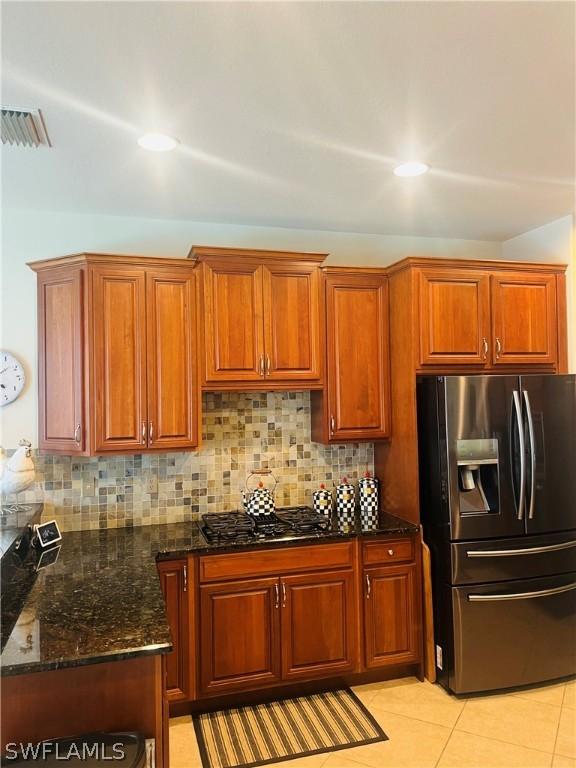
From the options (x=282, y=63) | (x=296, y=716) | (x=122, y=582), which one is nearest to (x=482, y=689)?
(x=296, y=716)

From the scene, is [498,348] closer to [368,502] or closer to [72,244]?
[368,502]

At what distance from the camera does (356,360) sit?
3.48 meters

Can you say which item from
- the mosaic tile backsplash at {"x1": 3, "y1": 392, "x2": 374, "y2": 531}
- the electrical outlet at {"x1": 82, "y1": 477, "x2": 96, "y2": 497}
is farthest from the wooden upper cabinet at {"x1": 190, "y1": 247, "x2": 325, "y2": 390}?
the electrical outlet at {"x1": 82, "y1": 477, "x2": 96, "y2": 497}

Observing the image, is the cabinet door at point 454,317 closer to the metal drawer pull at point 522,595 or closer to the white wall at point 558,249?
the white wall at point 558,249

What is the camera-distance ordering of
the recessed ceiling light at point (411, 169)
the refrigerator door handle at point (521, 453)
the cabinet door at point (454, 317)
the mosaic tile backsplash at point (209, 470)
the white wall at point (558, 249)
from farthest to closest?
the white wall at point (558, 249), the cabinet door at point (454, 317), the mosaic tile backsplash at point (209, 470), the refrigerator door handle at point (521, 453), the recessed ceiling light at point (411, 169)

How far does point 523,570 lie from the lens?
123 inches

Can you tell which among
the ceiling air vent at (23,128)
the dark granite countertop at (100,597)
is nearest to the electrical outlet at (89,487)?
the dark granite countertop at (100,597)

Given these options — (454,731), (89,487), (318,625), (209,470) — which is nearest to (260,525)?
→ (209,470)

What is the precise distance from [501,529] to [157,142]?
8.52 feet

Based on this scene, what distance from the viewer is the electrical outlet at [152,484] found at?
3367mm

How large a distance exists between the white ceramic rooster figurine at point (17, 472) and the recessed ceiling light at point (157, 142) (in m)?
1.61

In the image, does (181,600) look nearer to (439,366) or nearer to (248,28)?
(439,366)

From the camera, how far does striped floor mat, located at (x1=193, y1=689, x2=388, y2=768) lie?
262cm

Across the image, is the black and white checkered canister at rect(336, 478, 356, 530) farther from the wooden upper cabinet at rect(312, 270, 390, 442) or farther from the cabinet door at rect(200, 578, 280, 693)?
the cabinet door at rect(200, 578, 280, 693)
